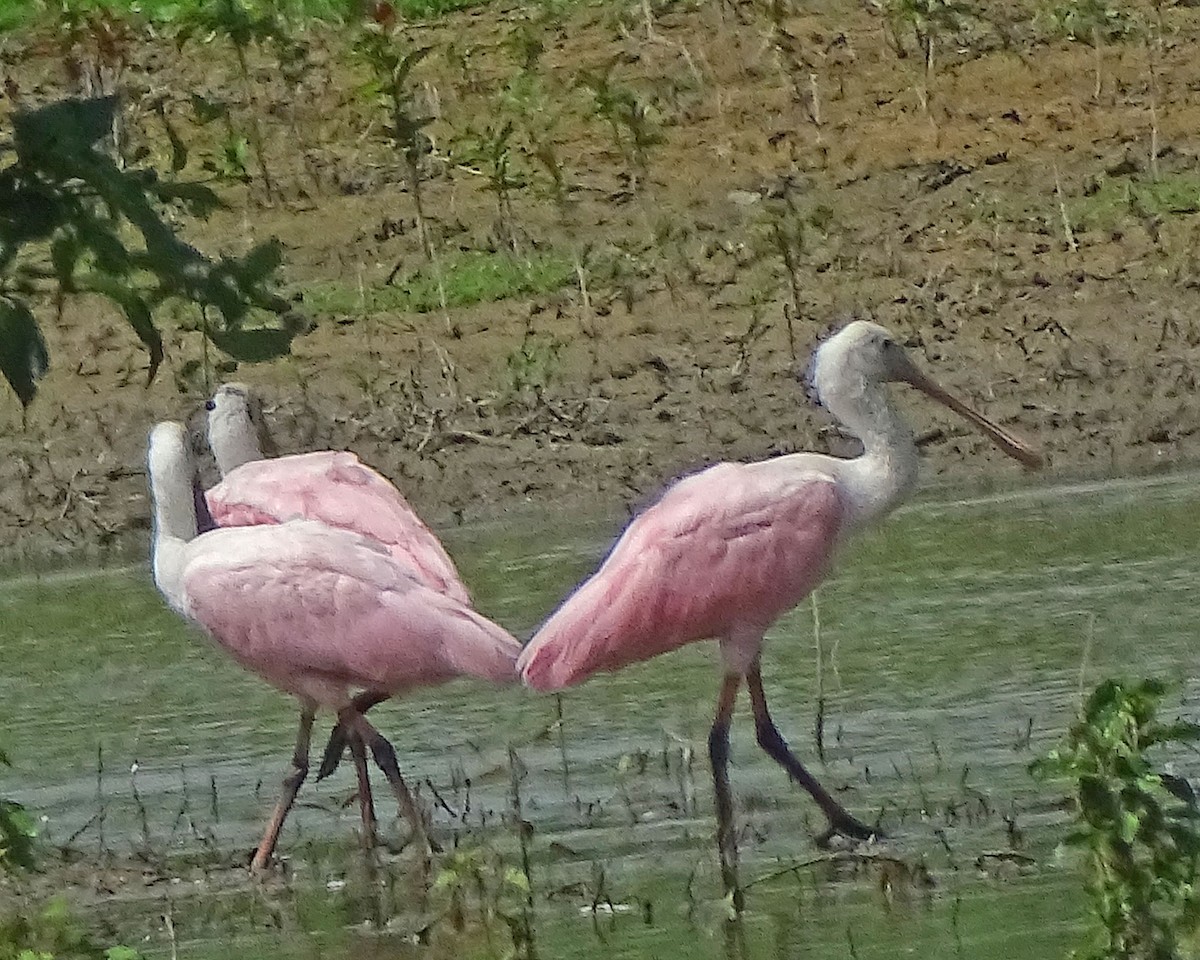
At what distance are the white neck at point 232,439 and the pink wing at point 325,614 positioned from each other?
49.6 inches

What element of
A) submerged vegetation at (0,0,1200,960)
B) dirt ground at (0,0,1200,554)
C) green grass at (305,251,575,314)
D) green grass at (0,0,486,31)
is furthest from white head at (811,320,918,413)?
green grass at (0,0,486,31)

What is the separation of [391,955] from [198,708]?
3478 mm

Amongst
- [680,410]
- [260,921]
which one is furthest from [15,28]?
[260,921]

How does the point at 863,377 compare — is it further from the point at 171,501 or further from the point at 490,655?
the point at 171,501

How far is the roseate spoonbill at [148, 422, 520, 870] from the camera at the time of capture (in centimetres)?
831

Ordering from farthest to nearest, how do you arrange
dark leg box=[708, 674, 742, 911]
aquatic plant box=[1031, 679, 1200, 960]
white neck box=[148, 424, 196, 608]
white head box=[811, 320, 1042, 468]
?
white neck box=[148, 424, 196, 608] < white head box=[811, 320, 1042, 468] < dark leg box=[708, 674, 742, 911] < aquatic plant box=[1031, 679, 1200, 960]

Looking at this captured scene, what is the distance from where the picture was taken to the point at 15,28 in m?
20.1

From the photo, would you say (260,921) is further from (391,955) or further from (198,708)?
(198,708)

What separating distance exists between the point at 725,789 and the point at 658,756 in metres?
0.99

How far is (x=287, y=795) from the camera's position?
8578mm

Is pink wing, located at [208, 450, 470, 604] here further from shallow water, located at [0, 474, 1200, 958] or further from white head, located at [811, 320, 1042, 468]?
white head, located at [811, 320, 1042, 468]

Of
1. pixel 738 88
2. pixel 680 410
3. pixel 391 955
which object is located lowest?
pixel 391 955

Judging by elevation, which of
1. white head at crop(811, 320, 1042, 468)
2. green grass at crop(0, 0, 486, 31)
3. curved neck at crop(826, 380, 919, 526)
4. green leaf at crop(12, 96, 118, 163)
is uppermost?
green grass at crop(0, 0, 486, 31)

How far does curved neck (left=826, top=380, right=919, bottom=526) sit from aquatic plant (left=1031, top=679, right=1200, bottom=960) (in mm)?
2830
